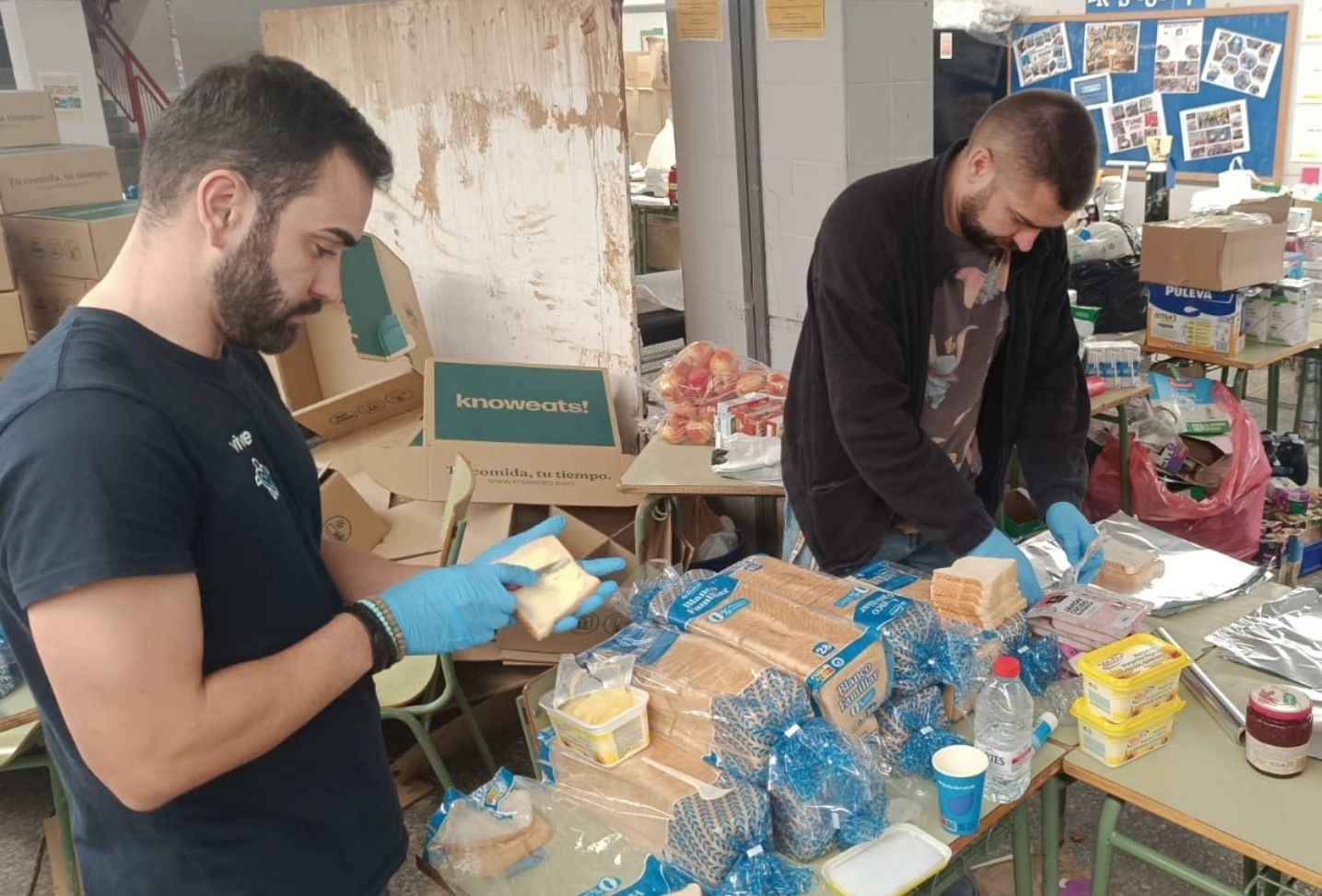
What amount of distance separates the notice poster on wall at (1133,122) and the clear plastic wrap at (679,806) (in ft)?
18.8

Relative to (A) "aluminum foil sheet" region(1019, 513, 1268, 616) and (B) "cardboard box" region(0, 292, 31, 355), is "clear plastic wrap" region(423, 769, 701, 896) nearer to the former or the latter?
(A) "aluminum foil sheet" region(1019, 513, 1268, 616)

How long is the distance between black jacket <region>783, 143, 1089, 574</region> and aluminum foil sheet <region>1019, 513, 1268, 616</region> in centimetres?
28

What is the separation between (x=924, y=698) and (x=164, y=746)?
986mm

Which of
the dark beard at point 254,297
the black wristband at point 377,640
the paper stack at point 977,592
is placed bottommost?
the paper stack at point 977,592

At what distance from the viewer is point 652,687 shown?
141 cm

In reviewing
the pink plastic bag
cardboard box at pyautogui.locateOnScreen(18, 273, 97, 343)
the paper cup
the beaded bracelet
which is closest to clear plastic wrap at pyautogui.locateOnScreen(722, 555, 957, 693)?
the paper cup

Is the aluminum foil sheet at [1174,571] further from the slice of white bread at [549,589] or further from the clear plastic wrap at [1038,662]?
the slice of white bread at [549,589]

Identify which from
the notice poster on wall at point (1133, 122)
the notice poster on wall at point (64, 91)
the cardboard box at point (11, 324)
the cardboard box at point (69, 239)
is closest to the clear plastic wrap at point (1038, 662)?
the cardboard box at point (69, 239)

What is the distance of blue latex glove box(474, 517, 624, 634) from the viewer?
Result: 130cm

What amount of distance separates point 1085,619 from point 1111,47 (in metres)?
5.48

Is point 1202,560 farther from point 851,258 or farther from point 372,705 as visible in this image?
point 372,705

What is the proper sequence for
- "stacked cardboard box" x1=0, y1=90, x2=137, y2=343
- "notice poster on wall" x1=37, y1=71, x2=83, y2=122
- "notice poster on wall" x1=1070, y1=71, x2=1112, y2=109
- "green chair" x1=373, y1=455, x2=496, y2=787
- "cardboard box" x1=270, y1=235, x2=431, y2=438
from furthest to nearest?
"notice poster on wall" x1=37, y1=71, x2=83, y2=122 → "notice poster on wall" x1=1070, y1=71, x2=1112, y2=109 → "stacked cardboard box" x1=0, y1=90, x2=137, y2=343 → "cardboard box" x1=270, y1=235, x2=431, y2=438 → "green chair" x1=373, y1=455, x2=496, y2=787

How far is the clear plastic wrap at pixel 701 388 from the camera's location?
288cm

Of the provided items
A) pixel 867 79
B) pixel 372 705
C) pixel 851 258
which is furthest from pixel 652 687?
pixel 867 79
